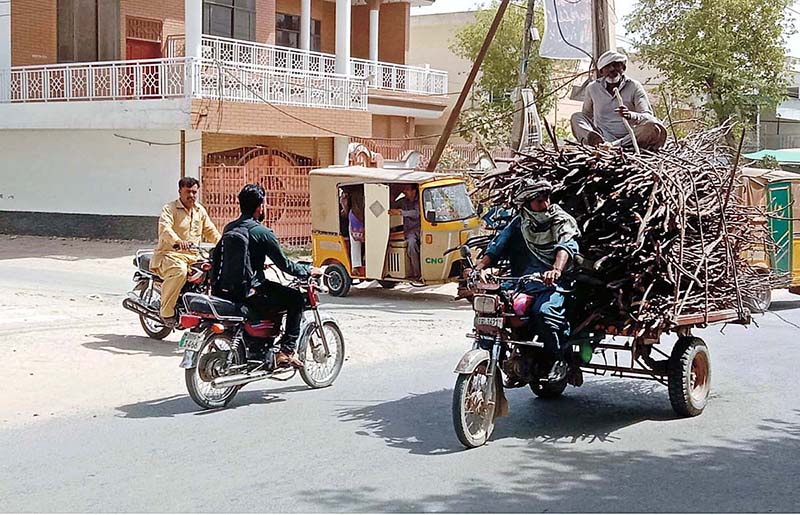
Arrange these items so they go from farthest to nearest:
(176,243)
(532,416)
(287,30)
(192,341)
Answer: (287,30) < (176,243) < (532,416) < (192,341)

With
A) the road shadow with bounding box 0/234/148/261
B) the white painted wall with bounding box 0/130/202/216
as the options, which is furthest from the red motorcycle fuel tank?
the white painted wall with bounding box 0/130/202/216

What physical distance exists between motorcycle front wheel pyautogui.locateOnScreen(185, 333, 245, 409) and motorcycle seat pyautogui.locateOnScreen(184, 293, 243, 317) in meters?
0.19

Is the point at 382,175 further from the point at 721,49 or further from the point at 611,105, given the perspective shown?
the point at 721,49

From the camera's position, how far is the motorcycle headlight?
734 centimetres

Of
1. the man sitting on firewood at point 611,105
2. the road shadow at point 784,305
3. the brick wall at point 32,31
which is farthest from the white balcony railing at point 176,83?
the man sitting on firewood at point 611,105

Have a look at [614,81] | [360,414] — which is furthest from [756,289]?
[360,414]

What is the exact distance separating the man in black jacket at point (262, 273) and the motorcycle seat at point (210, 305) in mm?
195

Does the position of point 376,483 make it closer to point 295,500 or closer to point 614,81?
point 295,500

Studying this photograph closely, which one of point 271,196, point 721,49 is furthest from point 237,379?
point 721,49

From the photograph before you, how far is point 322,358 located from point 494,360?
101 inches

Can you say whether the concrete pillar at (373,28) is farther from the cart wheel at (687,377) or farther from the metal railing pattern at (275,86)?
the cart wheel at (687,377)

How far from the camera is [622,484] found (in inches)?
253

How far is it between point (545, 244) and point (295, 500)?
2944mm

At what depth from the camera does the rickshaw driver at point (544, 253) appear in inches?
296
